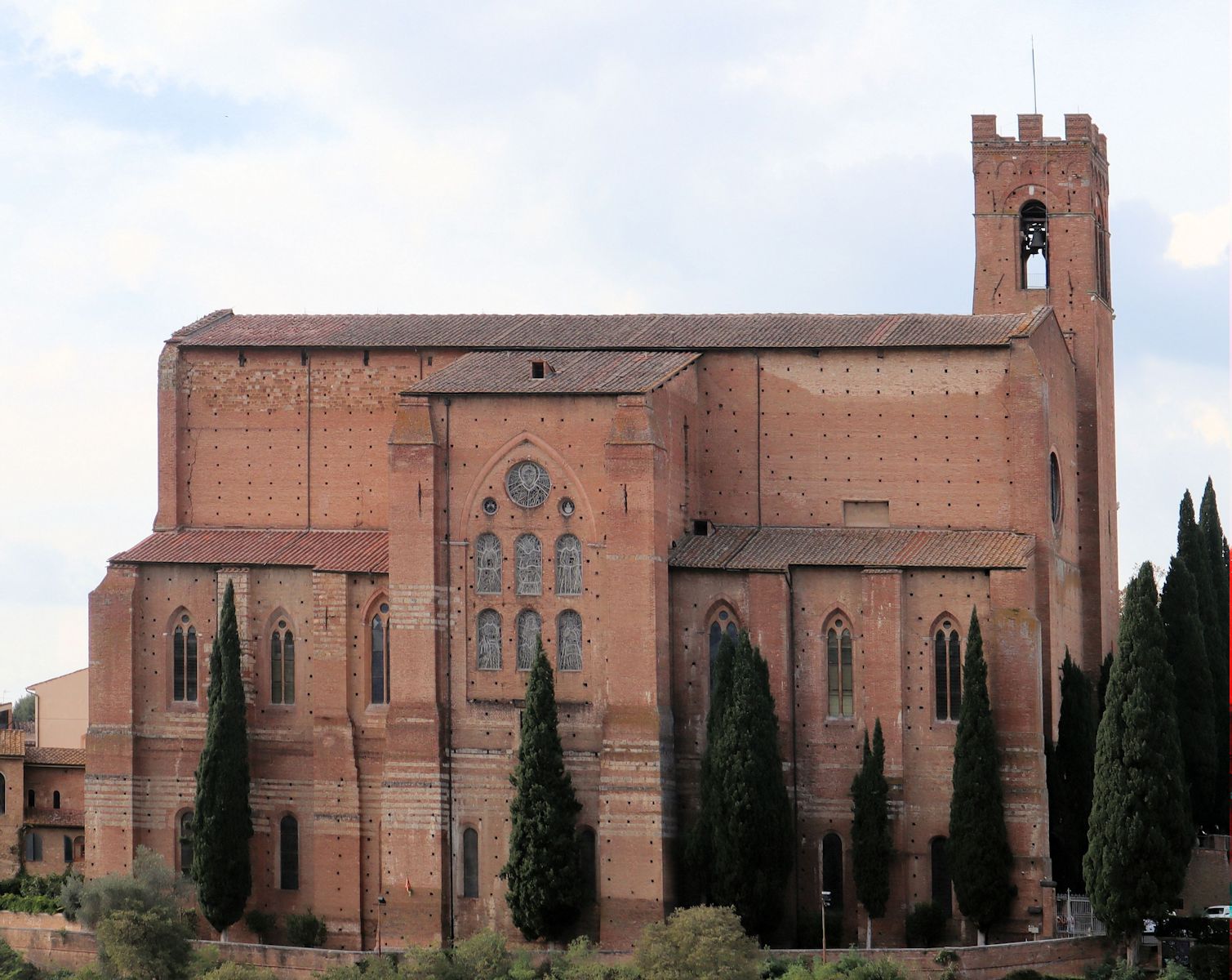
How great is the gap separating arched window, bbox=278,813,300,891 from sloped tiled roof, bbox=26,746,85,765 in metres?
7.84

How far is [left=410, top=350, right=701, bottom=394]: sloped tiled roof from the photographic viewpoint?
168ft

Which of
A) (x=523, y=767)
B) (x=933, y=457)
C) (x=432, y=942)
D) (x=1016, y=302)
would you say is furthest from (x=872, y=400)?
(x=432, y=942)

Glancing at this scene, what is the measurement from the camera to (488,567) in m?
51.4

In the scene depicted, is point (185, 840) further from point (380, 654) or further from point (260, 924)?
point (380, 654)

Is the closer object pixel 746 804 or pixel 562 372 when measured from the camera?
pixel 746 804

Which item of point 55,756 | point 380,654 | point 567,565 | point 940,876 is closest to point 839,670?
point 940,876

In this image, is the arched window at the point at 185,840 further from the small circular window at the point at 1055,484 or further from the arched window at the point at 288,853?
the small circular window at the point at 1055,484

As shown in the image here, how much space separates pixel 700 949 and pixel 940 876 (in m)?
7.04

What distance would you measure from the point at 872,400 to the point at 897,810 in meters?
8.73

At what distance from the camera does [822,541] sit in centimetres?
5206

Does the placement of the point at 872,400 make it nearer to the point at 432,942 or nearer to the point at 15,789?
the point at 432,942

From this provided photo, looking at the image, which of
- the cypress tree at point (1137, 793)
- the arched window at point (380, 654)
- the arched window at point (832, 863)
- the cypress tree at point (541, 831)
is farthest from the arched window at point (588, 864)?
the cypress tree at point (1137, 793)

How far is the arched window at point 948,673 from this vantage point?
1977 inches

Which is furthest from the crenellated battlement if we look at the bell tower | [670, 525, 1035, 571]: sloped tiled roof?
[670, 525, 1035, 571]: sloped tiled roof
